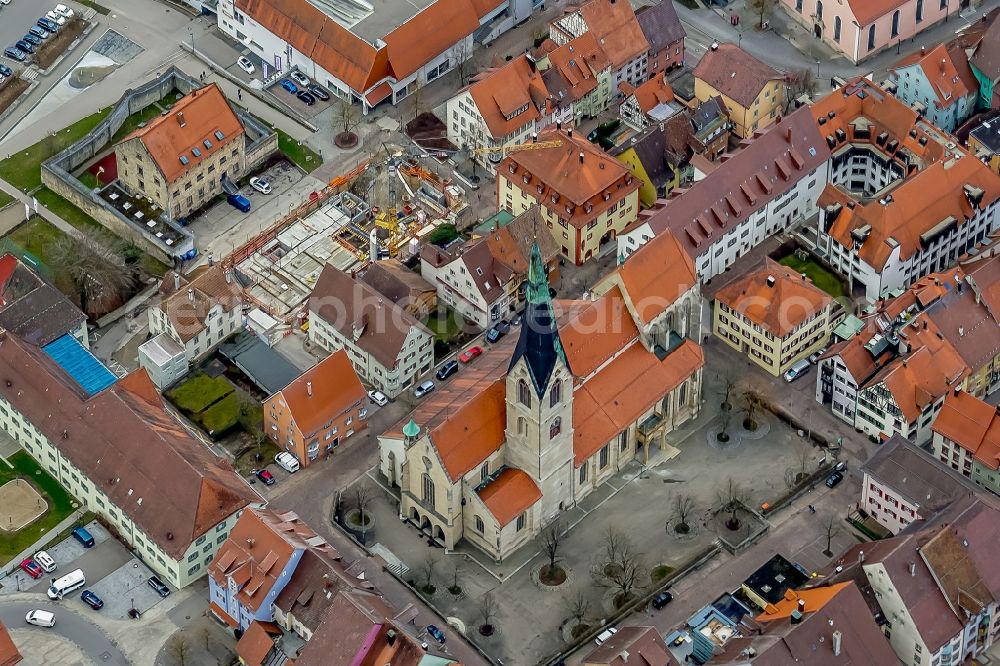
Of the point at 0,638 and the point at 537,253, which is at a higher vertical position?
the point at 537,253

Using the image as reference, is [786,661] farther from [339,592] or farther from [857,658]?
[339,592]

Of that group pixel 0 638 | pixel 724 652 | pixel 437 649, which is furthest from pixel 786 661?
pixel 0 638

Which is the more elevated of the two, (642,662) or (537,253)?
(537,253)

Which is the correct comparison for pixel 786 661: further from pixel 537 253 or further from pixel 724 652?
pixel 537 253

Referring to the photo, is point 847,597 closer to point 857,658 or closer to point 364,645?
point 857,658

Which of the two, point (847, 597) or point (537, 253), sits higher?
point (537, 253)

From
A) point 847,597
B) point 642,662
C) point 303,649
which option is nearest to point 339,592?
point 303,649

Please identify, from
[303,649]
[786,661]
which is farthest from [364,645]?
[786,661]
